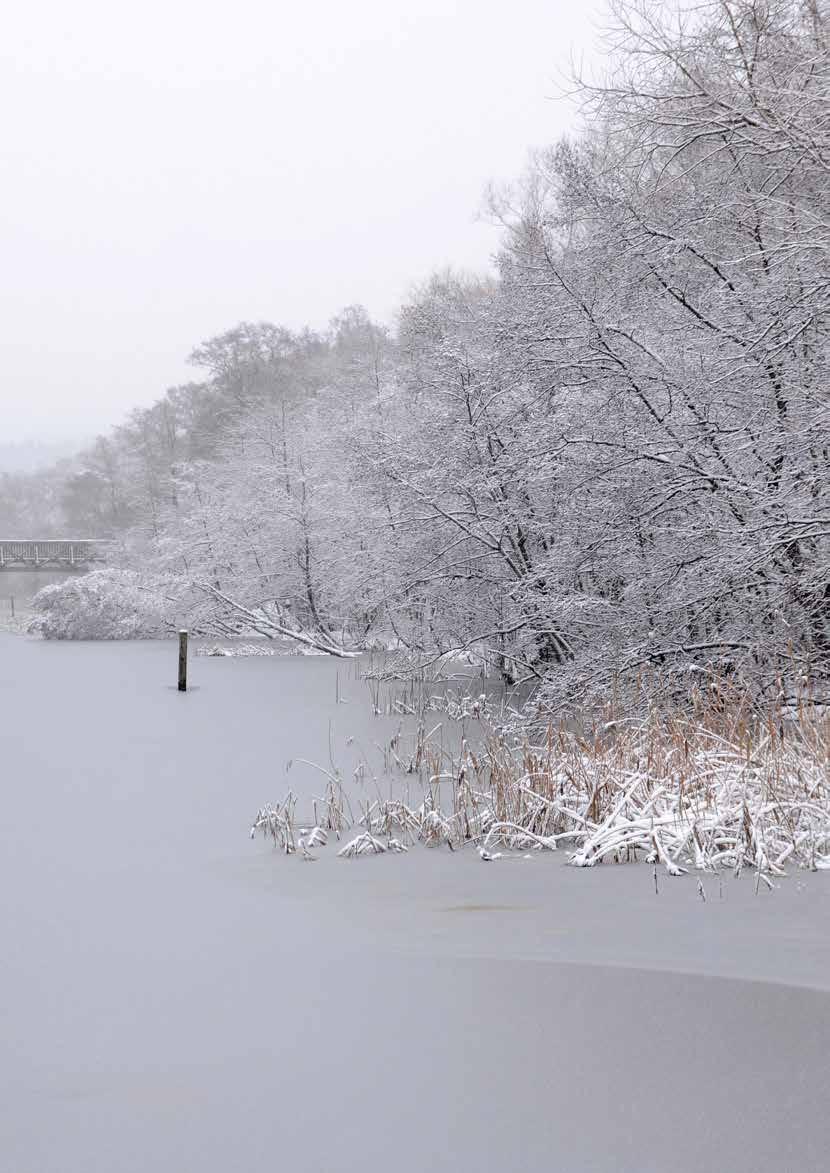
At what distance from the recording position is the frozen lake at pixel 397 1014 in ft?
11.1

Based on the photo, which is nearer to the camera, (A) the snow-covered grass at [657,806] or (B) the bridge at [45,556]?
(A) the snow-covered grass at [657,806]

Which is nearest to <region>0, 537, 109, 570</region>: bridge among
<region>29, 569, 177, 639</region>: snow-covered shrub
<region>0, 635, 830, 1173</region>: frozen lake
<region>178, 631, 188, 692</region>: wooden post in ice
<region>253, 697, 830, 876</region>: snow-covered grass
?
<region>29, 569, 177, 639</region>: snow-covered shrub

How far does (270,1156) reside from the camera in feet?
10.9

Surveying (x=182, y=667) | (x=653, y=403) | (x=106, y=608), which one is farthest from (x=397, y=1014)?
(x=106, y=608)

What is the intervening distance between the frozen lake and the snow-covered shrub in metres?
20.9

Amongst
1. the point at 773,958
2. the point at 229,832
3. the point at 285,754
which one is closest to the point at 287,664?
the point at 285,754

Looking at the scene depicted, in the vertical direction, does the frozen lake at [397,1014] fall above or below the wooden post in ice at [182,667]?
below

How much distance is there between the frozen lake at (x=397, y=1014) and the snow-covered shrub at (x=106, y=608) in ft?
68.7

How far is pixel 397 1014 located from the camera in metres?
4.41

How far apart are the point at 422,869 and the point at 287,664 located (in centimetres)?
1679

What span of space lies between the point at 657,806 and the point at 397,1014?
2.45m

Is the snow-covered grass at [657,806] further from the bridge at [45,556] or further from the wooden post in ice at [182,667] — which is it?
the bridge at [45,556]

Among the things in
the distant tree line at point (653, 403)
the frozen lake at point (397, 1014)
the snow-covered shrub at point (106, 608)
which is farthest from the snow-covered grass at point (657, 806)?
the snow-covered shrub at point (106, 608)

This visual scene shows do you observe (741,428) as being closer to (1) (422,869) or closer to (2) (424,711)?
(1) (422,869)
